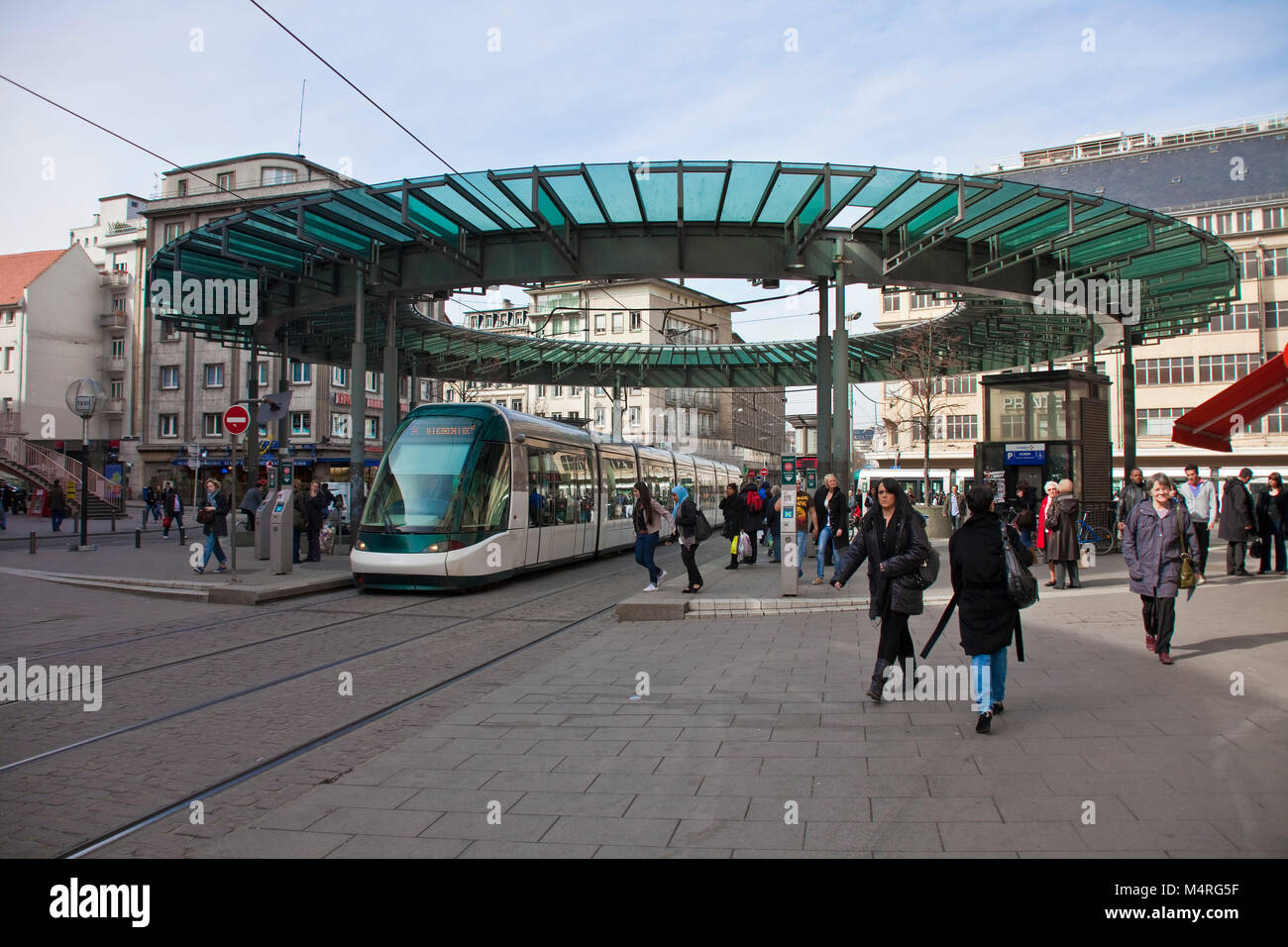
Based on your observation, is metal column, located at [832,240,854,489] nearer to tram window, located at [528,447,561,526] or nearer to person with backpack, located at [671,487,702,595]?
person with backpack, located at [671,487,702,595]

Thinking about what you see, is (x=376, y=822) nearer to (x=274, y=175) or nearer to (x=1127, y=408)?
(x=1127, y=408)

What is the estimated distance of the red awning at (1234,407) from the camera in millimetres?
10805

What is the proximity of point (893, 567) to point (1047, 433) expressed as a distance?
14.0 m

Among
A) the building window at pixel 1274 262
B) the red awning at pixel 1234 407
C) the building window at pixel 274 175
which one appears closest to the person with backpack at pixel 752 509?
the red awning at pixel 1234 407

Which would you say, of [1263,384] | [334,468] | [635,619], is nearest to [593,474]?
[635,619]

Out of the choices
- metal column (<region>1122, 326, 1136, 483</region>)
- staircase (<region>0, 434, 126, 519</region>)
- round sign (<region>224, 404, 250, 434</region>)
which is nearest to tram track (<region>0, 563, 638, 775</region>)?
round sign (<region>224, 404, 250, 434</region>)

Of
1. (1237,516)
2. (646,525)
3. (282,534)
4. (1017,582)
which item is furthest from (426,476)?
(1237,516)

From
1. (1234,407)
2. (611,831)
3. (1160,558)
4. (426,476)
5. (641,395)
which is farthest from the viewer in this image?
(641,395)

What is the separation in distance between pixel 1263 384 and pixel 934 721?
7.76m

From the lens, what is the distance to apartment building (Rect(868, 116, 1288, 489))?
56.0m

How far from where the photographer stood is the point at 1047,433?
18828mm

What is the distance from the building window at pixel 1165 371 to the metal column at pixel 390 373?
51.4 metres

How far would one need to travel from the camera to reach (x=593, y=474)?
20859mm
